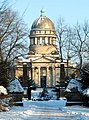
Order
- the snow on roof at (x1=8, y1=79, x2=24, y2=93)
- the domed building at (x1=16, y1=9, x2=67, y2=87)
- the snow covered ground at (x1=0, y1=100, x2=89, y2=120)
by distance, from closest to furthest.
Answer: the snow covered ground at (x1=0, y1=100, x2=89, y2=120) < the snow on roof at (x1=8, y1=79, x2=24, y2=93) < the domed building at (x1=16, y1=9, x2=67, y2=87)

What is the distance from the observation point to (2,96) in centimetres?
2708

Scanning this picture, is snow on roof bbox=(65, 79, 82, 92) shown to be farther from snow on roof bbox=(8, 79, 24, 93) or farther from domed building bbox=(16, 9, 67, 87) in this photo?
domed building bbox=(16, 9, 67, 87)

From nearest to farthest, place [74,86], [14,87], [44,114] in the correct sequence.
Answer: [44,114], [14,87], [74,86]

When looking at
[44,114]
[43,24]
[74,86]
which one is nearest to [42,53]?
[43,24]

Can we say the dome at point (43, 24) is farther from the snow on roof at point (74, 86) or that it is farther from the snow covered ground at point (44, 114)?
the snow covered ground at point (44, 114)

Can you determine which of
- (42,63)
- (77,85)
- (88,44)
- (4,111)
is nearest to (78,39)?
(88,44)

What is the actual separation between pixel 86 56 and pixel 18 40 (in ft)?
29.6

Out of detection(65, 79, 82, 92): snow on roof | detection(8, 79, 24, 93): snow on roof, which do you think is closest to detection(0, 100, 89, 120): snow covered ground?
detection(8, 79, 24, 93): snow on roof

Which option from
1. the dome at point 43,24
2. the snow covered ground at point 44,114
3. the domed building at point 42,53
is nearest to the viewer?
the snow covered ground at point 44,114

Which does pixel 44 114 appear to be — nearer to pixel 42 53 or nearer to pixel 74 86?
pixel 74 86

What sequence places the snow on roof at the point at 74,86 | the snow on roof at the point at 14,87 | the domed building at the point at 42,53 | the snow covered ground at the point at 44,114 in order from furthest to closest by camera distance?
the domed building at the point at 42,53 → the snow on roof at the point at 74,86 → the snow on roof at the point at 14,87 → the snow covered ground at the point at 44,114

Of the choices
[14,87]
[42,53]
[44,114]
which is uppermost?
[42,53]

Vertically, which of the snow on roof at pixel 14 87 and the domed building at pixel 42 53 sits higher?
the domed building at pixel 42 53

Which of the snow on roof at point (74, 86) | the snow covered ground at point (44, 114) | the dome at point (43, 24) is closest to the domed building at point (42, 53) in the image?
the dome at point (43, 24)
